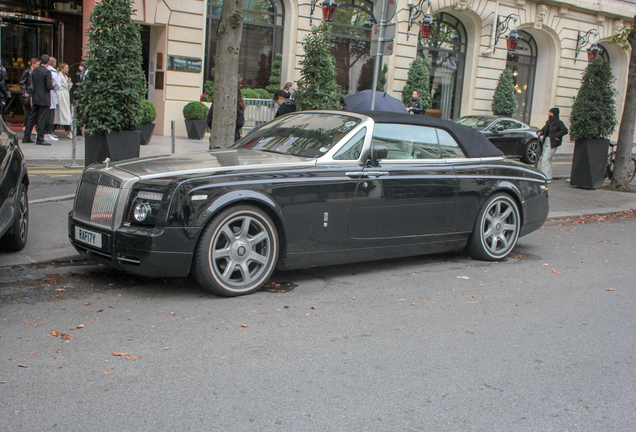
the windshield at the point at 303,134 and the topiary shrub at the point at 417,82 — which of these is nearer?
the windshield at the point at 303,134

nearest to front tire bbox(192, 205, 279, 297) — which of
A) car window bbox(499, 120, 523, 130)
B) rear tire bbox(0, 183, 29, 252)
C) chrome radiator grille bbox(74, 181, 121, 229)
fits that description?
chrome radiator grille bbox(74, 181, 121, 229)

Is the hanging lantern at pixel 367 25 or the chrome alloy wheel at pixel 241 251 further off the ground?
the hanging lantern at pixel 367 25

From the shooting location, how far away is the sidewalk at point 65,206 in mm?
6223

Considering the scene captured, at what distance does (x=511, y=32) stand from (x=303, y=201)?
79.6ft

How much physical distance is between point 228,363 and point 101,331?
1.00 meters

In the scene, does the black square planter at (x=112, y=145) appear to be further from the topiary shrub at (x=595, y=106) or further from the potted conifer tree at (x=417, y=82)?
the potted conifer tree at (x=417, y=82)

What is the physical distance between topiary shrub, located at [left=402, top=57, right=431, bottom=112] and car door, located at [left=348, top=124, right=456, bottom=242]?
18.4m

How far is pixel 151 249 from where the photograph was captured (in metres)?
4.93

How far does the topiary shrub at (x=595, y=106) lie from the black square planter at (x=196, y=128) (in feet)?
32.9

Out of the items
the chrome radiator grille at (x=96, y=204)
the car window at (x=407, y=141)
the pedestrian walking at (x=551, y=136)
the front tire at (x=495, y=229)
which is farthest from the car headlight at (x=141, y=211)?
the pedestrian walking at (x=551, y=136)

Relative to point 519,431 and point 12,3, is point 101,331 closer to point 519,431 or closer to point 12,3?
point 519,431

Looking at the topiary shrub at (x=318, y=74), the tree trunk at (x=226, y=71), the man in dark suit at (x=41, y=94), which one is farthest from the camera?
the man in dark suit at (x=41, y=94)

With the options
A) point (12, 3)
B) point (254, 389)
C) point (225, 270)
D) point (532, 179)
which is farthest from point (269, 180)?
point (12, 3)

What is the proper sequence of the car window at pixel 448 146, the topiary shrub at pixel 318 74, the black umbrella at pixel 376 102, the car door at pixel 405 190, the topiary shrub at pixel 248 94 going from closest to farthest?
the car door at pixel 405 190 < the car window at pixel 448 146 < the black umbrella at pixel 376 102 < the topiary shrub at pixel 318 74 < the topiary shrub at pixel 248 94
